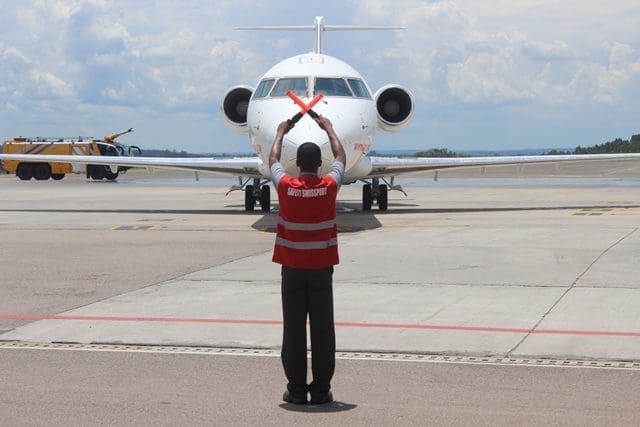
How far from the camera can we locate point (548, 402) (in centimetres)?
701

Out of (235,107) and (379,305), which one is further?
(235,107)

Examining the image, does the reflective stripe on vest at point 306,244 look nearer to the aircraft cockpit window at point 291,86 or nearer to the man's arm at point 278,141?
the man's arm at point 278,141

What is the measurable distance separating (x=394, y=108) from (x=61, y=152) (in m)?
39.2

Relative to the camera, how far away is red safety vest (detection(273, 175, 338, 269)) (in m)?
7.32

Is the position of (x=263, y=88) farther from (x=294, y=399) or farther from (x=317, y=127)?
(x=294, y=399)

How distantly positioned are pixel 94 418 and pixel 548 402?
9.53 ft

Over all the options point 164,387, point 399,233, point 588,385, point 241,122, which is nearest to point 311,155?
point 164,387

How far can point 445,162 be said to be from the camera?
2705 cm

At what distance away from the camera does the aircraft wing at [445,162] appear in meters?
25.3

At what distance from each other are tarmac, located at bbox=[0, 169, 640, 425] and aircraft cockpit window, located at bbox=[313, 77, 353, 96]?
275cm

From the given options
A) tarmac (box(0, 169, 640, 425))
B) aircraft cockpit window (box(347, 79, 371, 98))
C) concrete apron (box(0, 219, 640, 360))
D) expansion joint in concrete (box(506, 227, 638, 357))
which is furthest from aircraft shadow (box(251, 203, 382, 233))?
expansion joint in concrete (box(506, 227, 638, 357))

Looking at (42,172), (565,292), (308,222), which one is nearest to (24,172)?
(42,172)

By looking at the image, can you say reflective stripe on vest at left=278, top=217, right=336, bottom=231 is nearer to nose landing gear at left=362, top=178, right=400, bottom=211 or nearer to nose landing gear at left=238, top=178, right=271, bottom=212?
nose landing gear at left=238, top=178, right=271, bottom=212

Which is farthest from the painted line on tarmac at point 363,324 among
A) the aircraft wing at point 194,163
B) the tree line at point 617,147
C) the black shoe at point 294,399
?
the tree line at point 617,147
